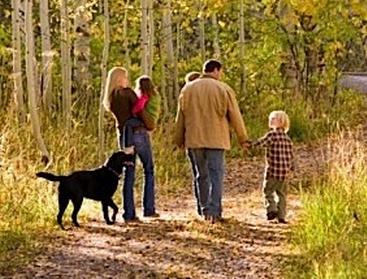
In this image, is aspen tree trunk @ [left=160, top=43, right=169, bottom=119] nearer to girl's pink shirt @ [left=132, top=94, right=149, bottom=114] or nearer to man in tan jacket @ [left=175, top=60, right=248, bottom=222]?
girl's pink shirt @ [left=132, top=94, right=149, bottom=114]

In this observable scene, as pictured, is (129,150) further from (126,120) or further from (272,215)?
(272,215)

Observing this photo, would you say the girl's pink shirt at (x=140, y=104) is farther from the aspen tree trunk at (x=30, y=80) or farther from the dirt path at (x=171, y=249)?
the aspen tree trunk at (x=30, y=80)

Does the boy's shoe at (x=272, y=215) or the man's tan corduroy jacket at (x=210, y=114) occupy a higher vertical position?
the man's tan corduroy jacket at (x=210, y=114)

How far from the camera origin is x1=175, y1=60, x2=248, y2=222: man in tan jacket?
11016mm

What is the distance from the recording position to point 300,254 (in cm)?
932

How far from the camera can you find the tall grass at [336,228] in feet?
27.6

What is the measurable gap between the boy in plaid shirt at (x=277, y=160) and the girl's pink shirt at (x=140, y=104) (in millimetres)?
1398

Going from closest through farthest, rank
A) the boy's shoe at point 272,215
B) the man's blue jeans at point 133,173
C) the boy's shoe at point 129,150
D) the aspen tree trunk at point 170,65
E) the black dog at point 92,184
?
the black dog at point 92,184, the boy's shoe at point 129,150, the man's blue jeans at point 133,173, the boy's shoe at point 272,215, the aspen tree trunk at point 170,65

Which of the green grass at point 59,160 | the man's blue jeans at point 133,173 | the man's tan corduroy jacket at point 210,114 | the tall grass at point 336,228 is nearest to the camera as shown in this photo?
the tall grass at point 336,228

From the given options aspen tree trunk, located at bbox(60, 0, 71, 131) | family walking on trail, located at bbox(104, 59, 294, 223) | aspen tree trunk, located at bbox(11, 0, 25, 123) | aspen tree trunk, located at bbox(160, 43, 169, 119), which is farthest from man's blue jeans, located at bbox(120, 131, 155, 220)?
aspen tree trunk, located at bbox(160, 43, 169, 119)

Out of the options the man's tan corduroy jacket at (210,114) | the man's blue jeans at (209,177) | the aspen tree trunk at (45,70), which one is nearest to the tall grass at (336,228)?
the man's blue jeans at (209,177)

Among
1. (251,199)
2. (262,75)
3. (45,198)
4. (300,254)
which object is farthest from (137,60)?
(300,254)

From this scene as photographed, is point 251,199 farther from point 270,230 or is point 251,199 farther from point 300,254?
point 300,254

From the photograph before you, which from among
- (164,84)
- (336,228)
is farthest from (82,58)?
(336,228)
